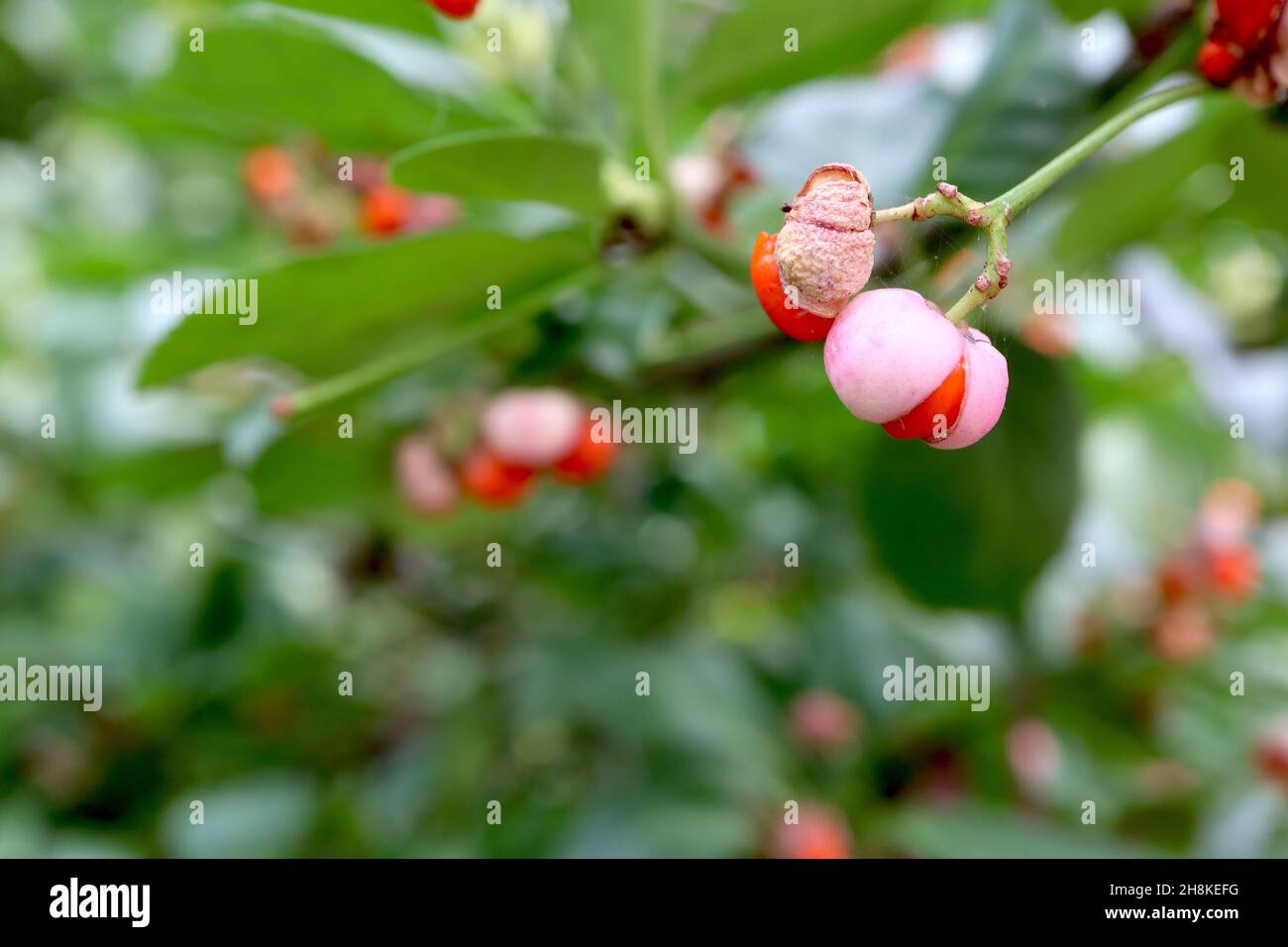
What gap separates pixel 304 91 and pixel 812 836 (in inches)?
29.7

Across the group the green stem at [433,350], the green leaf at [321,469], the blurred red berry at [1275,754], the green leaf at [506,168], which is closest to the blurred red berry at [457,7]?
the green leaf at [506,168]

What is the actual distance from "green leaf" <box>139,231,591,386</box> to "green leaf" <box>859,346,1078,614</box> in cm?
33

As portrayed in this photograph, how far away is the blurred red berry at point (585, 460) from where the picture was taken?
28.6 inches

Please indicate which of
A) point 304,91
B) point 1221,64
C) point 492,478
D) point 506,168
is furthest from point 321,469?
point 1221,64

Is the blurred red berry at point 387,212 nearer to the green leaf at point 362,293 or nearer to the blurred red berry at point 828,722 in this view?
the green leaf at point 362,293

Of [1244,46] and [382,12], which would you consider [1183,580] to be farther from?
[382,12]

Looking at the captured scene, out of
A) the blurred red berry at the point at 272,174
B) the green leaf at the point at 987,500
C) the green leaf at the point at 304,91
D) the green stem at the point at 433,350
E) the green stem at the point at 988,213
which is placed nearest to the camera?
the green stem at the point at 988,213

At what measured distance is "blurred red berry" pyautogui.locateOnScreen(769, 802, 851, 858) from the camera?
979mm

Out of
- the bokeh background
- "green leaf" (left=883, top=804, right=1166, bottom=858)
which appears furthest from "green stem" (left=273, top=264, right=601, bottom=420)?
Answer: "green leaf" (left=883, top=804, right=1166, bottom=858)

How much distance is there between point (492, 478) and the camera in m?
0.73

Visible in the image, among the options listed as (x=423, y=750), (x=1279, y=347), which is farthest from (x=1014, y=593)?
(x=423, y=750)

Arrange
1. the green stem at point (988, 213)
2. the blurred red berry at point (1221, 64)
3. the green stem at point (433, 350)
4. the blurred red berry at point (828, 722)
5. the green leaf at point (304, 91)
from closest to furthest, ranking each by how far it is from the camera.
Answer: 1. the green stem at point (988, 213)
2. the blurred red berry at point (1221, 64)
3. the green stem at point (433, 350)
4. the green leaf at point (304, 91)
5. the blurred red berry at point (828, 722)

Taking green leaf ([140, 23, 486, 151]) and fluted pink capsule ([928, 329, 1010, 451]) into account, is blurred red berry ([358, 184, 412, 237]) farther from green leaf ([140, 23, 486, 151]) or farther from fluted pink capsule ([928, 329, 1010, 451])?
fluted pink capsule ([928, 329, 1010, 451])
